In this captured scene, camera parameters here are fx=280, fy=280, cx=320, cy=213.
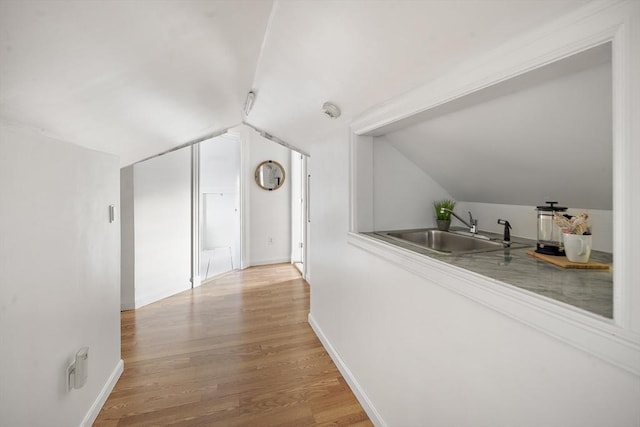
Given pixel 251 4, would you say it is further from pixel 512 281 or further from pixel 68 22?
pixel 512 281

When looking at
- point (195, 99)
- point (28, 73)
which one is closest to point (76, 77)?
point (28, 73)

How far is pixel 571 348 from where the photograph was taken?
26.0 inches

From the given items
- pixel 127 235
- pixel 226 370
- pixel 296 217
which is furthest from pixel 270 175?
pixel 226 370

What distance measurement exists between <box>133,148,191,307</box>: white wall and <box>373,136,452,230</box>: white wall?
8.46ft

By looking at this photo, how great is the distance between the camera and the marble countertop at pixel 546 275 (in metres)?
0.71

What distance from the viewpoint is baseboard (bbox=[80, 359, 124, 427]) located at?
4.95 feet

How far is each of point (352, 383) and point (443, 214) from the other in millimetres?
1295

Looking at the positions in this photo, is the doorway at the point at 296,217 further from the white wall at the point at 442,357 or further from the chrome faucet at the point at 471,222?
the chrome faucet at the point at 471,222

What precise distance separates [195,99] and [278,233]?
10.9 ft

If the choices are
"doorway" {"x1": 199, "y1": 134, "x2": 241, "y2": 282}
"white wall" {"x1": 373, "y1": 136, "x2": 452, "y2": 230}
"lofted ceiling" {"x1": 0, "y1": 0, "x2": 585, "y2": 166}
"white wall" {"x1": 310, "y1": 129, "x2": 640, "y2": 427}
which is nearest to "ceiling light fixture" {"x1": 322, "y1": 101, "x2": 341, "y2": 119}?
"lofted ceiling" {"x1": 0, "y1": 0, "x2": 585, "y2": 166}

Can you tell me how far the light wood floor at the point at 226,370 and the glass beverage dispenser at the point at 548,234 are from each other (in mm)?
1306

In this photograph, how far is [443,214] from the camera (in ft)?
6.43

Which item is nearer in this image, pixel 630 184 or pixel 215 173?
pixel 630 184

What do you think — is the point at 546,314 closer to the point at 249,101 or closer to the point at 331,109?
the point at 331,109
